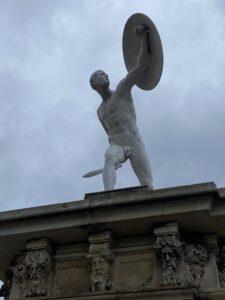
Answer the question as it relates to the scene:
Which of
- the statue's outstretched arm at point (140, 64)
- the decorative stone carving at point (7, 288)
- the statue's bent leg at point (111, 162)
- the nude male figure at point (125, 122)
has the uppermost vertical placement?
the statue's outstretched arm at point (140, 64)

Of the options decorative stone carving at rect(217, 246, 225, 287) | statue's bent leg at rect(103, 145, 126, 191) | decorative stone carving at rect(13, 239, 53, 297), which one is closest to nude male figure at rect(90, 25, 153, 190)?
statue's bent leg at rect(103, 145, 126, 191)

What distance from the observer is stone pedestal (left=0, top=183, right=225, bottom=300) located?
678 centimetres

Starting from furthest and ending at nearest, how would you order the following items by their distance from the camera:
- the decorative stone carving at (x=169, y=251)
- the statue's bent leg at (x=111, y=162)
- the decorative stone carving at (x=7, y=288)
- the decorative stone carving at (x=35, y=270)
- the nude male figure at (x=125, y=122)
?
the nude male figure at (x=125, y=122)
the statue's bent leg at (x=111, y=162)
the decorative stone carving at (x=7, y=288)
the decorative stone carving at (x=35, y=270)
the decorative stone carving at (x=169, y=251)

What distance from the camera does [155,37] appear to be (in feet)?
28.2

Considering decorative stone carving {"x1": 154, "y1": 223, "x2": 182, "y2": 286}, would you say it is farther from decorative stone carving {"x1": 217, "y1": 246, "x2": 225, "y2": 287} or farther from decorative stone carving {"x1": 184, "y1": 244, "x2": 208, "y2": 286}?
decorative stone carving {"x1": 217, "y1": 246, "x2": 225, "y2": 287}

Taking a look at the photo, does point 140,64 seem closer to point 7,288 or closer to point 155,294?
point 155,294

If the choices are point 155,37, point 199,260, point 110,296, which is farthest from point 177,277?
point 155,37

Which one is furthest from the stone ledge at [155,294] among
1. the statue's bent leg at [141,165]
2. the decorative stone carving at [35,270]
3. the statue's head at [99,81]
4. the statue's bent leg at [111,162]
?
the statue's head at [99,81]

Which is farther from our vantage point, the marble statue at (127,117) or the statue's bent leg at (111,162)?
the marble statue at (127,117)

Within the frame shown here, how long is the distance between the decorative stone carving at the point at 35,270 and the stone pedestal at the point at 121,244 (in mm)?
14

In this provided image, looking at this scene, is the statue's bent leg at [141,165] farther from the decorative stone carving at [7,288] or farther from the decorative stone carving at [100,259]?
the decorative stone carving at [7,288]

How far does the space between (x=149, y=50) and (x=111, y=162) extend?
206 centimetres

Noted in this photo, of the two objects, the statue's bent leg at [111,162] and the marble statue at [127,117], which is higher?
the marble statue at [127,117]

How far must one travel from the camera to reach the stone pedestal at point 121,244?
6.78 metres
